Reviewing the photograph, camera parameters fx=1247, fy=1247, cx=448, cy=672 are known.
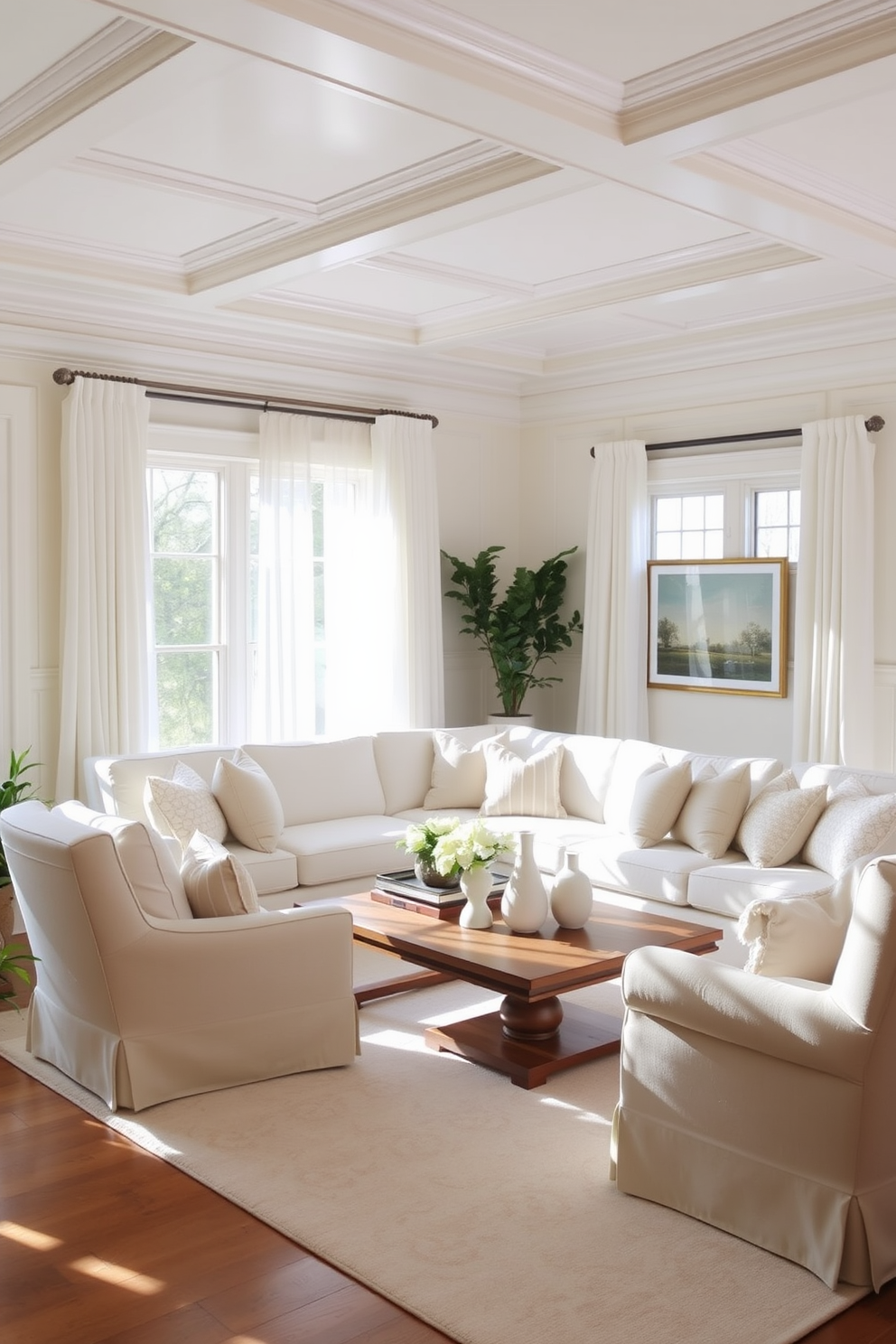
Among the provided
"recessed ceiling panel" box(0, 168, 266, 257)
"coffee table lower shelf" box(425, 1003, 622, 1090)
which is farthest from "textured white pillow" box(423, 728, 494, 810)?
"recessed ceiling panel" box(0, 168, 266, 257)

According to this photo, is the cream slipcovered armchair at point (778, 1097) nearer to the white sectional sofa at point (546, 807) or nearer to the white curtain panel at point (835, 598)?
the white sectional sofa at point (546, 807)

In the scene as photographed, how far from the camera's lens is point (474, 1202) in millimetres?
3369

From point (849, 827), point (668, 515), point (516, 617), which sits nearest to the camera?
point (849, 827)

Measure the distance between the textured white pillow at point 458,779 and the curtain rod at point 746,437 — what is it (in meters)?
2.19

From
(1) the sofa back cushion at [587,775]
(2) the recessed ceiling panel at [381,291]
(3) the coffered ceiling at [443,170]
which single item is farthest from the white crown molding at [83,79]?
(1) the sofa back cushion at [587,775]

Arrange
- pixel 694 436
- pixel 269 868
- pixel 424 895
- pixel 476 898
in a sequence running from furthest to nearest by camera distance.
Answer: pixel 694 436 < pixel 269 868 < pixel 424 895 < pixel 476 898

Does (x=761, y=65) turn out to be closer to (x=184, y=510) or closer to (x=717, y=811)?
(x=717, y=811)

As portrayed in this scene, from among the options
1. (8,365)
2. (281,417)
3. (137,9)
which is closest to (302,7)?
(137,9)

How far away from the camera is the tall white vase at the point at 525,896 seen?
4469 mm

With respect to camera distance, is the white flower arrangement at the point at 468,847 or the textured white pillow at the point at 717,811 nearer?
the white flower arrangement at the point at 468,847

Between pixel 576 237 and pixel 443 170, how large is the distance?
112cm

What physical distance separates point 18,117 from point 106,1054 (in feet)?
10.1

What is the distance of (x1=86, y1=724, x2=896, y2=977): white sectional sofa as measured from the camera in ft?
17.8

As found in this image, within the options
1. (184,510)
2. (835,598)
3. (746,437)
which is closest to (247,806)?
(184,510)
